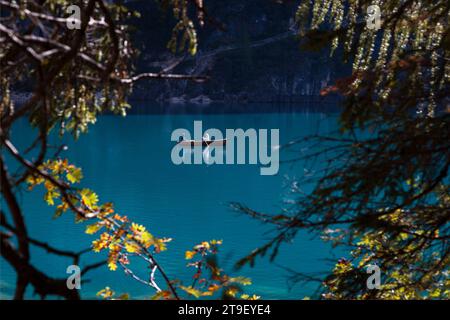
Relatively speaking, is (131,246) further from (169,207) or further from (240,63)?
(240,63)

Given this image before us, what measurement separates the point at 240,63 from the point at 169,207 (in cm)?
4104

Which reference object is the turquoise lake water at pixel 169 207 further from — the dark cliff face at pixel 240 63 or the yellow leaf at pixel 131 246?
the dark cliff face at pixel 240 63

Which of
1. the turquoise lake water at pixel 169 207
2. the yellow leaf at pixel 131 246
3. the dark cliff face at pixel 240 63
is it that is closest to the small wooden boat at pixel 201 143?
the turquoise lake water at pixel 169 207

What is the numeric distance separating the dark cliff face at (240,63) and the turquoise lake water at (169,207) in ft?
70.7

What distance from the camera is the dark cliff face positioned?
2260 inches

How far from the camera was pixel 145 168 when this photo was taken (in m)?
25.0

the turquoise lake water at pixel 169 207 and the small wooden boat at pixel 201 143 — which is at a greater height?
the small wooden boat at pixel 201 143

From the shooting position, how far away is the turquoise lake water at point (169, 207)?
12.2 meters

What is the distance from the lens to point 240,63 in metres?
58.3

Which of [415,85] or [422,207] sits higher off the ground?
[415,85]

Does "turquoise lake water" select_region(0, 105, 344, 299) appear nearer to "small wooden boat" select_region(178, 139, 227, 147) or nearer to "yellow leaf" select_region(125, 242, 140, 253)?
→ "small wooden boat" select_region(178, 139, 227, 147)

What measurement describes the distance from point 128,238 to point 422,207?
124 centimetres
